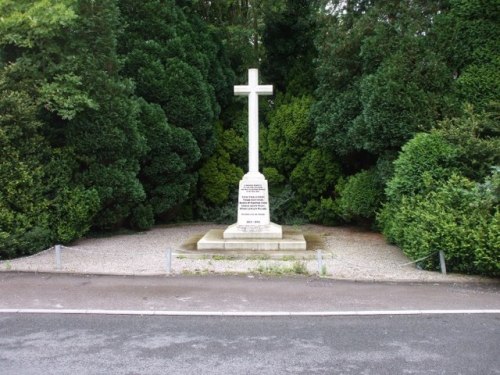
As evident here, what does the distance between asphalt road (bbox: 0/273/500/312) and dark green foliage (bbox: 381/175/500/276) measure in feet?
1.90

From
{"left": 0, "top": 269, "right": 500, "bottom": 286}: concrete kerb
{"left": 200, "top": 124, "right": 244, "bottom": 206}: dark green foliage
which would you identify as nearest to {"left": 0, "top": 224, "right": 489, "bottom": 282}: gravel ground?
{"left": 0, "top": 269, "right": 500, "bottom": 286}: concrete kerb

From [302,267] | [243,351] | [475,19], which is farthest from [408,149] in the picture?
[243,351]

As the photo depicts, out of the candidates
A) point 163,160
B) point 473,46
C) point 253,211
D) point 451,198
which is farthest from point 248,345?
point 473,46

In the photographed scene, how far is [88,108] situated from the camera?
11859 millimetres

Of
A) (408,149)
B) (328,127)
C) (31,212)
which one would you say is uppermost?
(328,127)

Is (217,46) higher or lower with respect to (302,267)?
higher

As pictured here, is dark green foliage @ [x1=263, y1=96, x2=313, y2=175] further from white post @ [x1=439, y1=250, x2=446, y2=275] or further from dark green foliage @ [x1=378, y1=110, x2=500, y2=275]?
white post @ [x1=439, y1=250, x2=446, y2=275]

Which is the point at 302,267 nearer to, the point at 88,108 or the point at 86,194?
the point at 86,194

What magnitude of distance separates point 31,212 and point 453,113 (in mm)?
9967

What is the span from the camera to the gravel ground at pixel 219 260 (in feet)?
28.2

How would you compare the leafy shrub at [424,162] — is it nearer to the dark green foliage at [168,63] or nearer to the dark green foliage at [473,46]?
the dark green foliage at [473,46]

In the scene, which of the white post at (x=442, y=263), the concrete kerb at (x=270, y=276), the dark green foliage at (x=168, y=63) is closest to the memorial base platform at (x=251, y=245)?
the concrete kerb at (x=270, y=276)

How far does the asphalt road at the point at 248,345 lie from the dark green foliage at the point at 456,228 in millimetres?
2085

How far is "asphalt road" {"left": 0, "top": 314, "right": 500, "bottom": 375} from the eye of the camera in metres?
4.59
